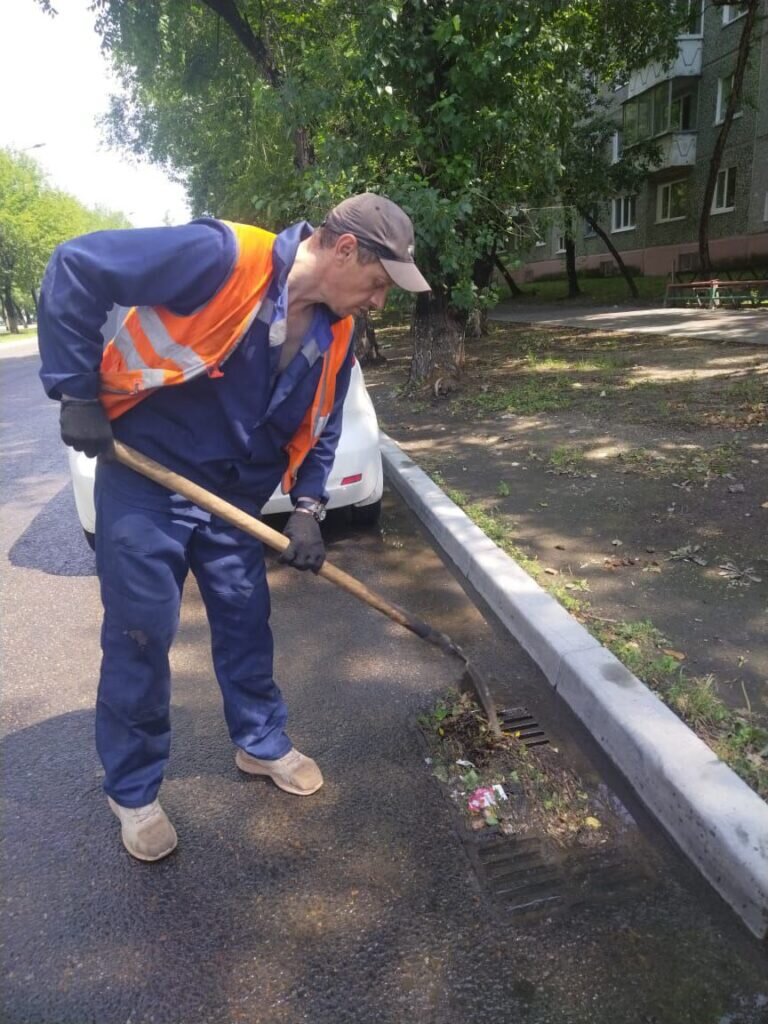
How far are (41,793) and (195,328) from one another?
1.71 m

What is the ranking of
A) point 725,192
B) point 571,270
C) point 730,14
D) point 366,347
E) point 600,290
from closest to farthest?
point 366,347 < point 730,14 < point 725,192 < point 571,270 < point 600,290

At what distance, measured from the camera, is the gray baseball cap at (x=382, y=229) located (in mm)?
2145

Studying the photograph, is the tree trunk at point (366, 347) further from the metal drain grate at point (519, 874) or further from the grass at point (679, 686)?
the metal drain grate at point (519, 874)

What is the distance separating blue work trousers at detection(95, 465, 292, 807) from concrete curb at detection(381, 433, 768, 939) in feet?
4.18

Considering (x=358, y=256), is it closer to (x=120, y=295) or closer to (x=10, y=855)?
(x=120, y=295)

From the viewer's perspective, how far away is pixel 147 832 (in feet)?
7.66

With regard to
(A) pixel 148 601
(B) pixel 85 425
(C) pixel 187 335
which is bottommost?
(A) pixel 148 601

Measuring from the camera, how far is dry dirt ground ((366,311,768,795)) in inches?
123

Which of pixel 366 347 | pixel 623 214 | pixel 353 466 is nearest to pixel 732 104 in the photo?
pixel 366 347

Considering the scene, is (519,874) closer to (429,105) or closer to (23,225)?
(429,105)

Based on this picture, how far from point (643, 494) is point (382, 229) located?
3706mm

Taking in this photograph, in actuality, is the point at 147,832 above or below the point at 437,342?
below

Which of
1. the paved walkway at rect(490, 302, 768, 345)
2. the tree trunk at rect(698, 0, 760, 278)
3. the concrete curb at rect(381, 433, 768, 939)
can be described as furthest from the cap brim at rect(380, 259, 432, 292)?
the tree trunk at rect(698, 0, 760, 278)

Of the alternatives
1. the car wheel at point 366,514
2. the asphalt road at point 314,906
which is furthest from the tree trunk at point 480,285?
the asphalt road at point 314,906
